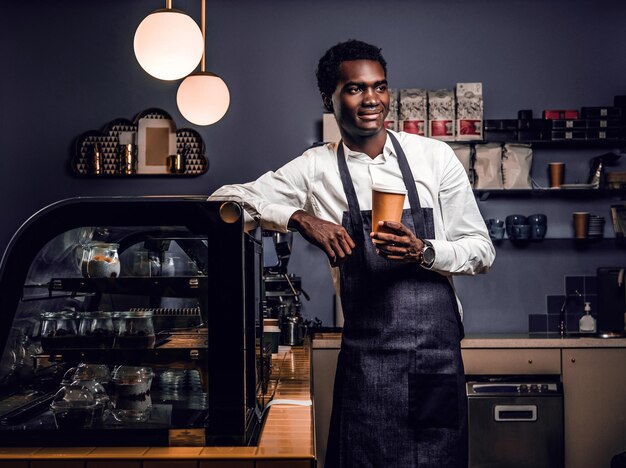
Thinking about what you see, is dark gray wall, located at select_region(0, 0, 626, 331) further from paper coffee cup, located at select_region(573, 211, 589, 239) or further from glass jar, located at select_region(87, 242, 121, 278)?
glass jar, located at select_region(87, 242, 121, 278)

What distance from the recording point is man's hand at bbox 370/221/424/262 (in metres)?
1.61

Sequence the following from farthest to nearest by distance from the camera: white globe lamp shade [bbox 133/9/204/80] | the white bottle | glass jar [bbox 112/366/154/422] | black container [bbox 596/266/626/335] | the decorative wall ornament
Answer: the decorative wall ornament
the white bottle
black container [bbox 596/266/626/335]
white globe lamp shade [bbox 133/9/204/80]
glass jar [bbox 112/366/154/422]

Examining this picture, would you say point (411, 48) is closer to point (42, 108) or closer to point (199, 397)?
point (42, 108)

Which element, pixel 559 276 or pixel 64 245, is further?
pixel 559 276

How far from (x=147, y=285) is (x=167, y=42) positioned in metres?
1.13

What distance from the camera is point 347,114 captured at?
1939 millimetres

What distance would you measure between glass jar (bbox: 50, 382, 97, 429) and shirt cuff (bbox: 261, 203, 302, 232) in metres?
0.61

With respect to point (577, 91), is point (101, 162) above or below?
below

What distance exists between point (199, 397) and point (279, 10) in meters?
3.73

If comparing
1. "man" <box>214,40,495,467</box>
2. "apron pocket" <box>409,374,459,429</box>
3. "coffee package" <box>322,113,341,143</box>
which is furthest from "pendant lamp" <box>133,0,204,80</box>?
"coffee package" <box>322,113,341,143</box>

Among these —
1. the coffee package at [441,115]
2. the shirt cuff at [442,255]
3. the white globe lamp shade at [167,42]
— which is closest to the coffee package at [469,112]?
the coffee package at [441,115]

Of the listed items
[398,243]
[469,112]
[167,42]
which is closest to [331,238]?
[398,243]

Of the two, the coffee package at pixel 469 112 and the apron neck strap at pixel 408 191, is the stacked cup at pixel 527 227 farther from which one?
the apron neck strap at pixel 408 191

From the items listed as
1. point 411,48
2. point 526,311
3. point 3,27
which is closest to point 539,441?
point 526,311
